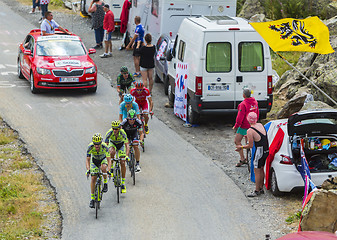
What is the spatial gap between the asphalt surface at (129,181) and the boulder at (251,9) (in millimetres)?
9678

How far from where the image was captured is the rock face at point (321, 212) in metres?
10.4

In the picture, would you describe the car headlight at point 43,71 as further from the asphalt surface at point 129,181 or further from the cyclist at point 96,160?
the cyclist at point 96,160

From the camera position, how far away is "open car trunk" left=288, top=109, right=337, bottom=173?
12.5 meters

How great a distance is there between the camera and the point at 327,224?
10516mm

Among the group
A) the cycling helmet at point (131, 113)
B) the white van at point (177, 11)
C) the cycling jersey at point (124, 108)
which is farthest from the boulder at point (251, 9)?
the cycling helmet at point (131, 113)

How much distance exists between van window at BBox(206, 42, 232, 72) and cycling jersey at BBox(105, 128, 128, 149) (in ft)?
15.5

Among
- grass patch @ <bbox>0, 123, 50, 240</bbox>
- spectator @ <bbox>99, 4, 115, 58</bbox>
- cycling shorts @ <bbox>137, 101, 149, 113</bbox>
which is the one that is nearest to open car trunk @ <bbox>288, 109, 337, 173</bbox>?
cycling shorts @ <bbox>137, 101, 149, 113</bbox>

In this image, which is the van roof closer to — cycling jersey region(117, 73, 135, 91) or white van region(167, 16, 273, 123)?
white van region(167, 16, 273, 123)

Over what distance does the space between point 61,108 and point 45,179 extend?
5821 mm

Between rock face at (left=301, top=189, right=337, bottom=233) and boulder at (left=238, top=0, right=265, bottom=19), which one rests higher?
boulder at (left=238, top=0, right=265, bottom=19)

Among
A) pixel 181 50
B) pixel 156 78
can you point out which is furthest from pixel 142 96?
pixel 156 78

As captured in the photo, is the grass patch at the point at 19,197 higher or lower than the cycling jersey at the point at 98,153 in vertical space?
lower

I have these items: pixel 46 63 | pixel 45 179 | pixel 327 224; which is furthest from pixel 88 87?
pixel 327 224

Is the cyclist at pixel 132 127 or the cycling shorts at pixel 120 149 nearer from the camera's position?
the cycling shorts at pixel 120 149
